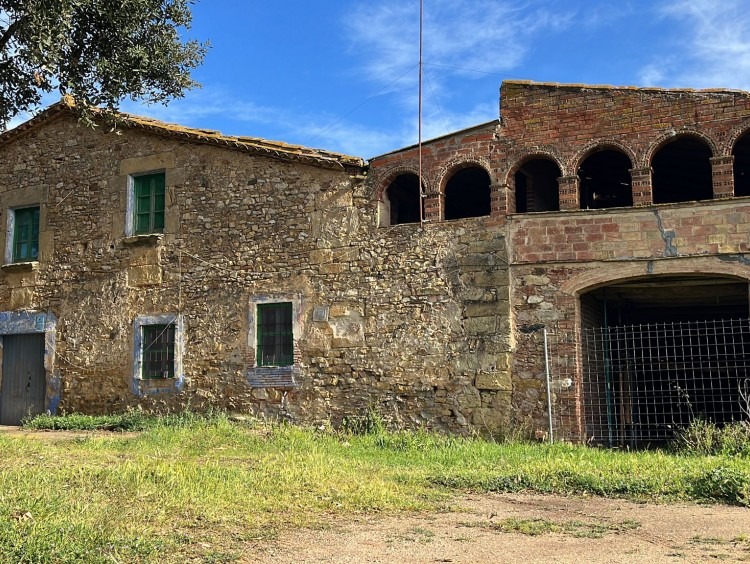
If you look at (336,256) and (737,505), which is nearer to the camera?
(737,505)

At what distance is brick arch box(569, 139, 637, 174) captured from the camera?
1079cm

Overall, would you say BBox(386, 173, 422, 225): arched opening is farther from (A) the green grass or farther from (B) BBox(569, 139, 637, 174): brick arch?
(A) the green grass

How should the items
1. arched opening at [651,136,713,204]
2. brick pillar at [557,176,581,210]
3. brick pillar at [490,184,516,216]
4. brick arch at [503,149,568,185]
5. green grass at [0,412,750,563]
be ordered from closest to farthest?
1. green grass at [0,412,750,563]
2. brick pillar at [557,176,581,210]
3. brick arch at [503,149,568,185]
4. brick pillar at [490,184,516,216]
5. arched opening at [651,136,713,204]

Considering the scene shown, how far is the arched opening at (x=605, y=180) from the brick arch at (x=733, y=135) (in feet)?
7.60

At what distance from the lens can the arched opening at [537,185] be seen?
12.1m

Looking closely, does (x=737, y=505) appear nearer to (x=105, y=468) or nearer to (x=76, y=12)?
(x=105, y=468)

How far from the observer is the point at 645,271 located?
10539 mm

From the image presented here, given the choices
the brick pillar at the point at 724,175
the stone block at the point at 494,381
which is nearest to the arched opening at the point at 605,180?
the brick pillar at the point at 724,175

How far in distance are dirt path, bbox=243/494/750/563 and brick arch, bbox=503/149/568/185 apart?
5504 mm

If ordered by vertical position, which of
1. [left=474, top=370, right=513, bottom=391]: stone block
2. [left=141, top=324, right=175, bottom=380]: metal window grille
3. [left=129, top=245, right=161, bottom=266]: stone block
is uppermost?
[left=129, top=245, right=161, bottom=266]: stone block

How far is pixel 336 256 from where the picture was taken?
12.5 m

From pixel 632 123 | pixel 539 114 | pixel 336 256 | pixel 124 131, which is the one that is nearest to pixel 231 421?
pixel 336 256

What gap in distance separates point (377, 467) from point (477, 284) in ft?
11.6

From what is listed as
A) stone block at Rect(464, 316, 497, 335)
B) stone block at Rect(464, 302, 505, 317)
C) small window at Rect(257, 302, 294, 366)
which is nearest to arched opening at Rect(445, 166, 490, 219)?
stone block at Rect(464, 302, 505, 317)
